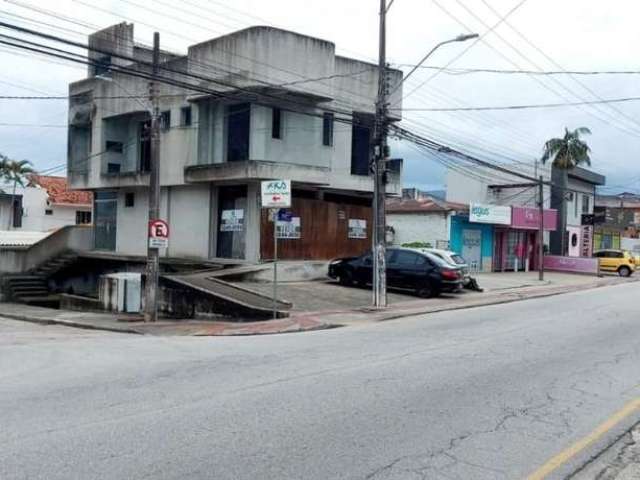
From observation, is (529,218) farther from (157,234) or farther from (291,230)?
(157,234)

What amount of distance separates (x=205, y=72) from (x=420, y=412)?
66.3 feet

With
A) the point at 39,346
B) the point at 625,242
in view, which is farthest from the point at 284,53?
the point at 625,242

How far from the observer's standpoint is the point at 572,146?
149 feet

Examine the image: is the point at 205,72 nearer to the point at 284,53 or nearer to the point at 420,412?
the point at 284,53

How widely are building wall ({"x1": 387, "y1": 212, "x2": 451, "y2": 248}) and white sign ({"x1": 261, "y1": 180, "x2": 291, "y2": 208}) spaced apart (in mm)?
20565

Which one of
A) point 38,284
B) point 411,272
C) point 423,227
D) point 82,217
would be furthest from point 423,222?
point 82,217

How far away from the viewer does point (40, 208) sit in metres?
49.4

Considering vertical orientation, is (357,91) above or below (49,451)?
above

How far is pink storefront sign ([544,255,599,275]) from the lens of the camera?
134 feet

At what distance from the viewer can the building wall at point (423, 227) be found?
35.8 metres

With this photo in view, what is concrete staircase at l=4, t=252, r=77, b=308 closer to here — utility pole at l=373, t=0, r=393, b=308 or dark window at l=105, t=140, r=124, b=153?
dark window at l=105, t=140, r=124, b=153

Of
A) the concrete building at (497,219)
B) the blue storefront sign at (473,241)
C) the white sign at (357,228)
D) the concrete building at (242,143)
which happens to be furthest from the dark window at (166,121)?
the concrete building at (497,219)

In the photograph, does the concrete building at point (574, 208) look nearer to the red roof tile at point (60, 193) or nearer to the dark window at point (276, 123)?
the dark window at point (276, 123)

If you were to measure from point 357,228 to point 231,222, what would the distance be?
5.63 meters
